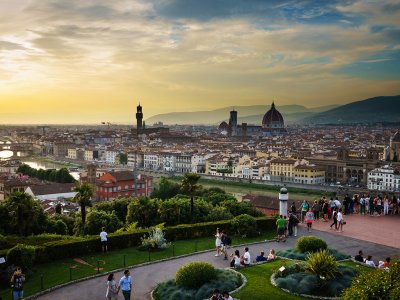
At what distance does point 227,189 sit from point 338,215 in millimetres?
43084

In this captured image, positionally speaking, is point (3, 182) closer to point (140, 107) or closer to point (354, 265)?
point (354, 265)

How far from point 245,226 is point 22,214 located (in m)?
6.85

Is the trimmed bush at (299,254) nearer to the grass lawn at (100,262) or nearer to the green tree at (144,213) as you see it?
the grass lawn at (100,262)

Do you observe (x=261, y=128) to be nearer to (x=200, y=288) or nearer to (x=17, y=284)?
(x=200, y=288)

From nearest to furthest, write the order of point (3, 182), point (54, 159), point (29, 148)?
1. point (3, 182)
2. point (54, 159)
3. point (29, 148)

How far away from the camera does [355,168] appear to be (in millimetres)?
62469

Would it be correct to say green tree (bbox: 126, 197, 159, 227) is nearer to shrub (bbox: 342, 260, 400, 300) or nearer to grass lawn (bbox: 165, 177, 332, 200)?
shrub (bbox: 342, 260, 400, 300)

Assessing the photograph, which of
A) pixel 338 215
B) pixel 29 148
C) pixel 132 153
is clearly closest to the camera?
pixel 338 215

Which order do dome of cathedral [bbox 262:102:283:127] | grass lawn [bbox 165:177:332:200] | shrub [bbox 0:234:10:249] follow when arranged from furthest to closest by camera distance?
dome of cathedral [bbox 262:102:283:127] → grass lawn [bbox 165:177:332:200] → shrub [bbox 0:234:10:249]

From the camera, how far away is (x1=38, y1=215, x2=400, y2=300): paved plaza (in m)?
8.66

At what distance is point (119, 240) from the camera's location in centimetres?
1166

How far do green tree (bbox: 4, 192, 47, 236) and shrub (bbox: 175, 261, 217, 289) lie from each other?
7919 millimetres

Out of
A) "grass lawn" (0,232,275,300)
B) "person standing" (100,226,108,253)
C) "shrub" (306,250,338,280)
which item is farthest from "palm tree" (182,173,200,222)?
"shrub" (306,250,338,280)

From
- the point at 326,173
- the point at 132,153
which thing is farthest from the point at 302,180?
the point at 132,153
